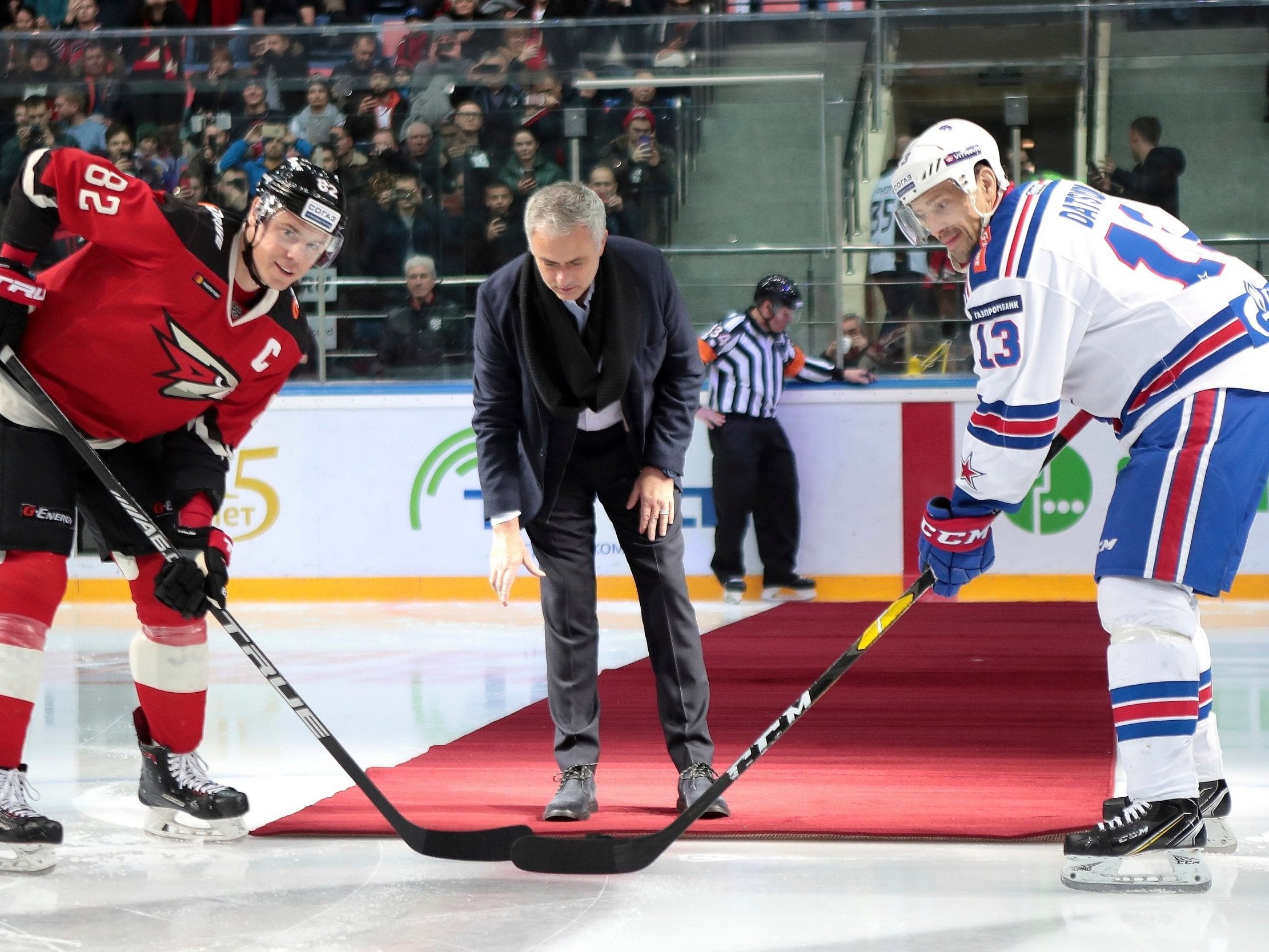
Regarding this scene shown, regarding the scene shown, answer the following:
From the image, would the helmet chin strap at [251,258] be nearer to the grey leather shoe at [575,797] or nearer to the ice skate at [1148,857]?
the grey leather shoe at [575,797]

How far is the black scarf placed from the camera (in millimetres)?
2818

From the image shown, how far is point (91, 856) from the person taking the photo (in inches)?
107

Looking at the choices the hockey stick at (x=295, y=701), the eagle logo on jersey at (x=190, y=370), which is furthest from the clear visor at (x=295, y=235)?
the hockey stick at (x=295, y=701)

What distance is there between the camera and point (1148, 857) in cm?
242

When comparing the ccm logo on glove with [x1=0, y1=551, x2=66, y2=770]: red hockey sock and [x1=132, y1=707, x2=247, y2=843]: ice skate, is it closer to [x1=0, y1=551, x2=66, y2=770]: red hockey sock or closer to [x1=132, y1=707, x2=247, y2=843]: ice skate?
[x1=132, y1=707, x2=247, y2=843]: ice skate

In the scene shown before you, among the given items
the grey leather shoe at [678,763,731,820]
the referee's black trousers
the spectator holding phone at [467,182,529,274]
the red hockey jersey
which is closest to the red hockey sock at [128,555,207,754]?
the red hockey jersey

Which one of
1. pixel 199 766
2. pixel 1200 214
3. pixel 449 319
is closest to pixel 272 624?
pixel 449 319

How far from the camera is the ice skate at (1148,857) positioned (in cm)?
241

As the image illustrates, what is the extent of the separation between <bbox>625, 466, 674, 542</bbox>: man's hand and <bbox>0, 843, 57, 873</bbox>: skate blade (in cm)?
124

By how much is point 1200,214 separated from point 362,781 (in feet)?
18.1

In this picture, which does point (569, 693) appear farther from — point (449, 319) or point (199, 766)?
point (449, 319)

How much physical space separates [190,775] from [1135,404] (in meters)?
1.91

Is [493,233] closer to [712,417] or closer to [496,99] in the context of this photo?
[496,99]

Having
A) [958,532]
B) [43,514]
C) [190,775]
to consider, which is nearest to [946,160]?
[958,532]
